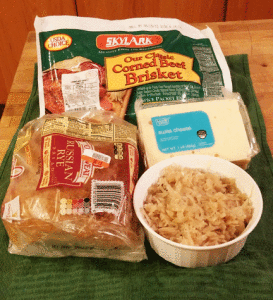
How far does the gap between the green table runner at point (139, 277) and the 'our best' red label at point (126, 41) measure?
2.10 ft

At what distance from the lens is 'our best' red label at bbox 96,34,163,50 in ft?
3.36

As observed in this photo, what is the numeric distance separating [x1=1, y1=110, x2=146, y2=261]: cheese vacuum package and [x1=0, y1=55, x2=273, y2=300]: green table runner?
0.02m

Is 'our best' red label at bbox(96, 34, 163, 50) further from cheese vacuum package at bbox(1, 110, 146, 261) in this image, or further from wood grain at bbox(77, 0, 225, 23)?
wood grain at bbox(77, 0, 225, 23)

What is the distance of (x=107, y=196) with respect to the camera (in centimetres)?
63

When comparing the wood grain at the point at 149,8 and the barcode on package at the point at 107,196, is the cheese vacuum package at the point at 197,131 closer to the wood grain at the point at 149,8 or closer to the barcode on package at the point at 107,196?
the barcode on package at the point at 107,196

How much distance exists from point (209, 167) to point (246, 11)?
1.21m

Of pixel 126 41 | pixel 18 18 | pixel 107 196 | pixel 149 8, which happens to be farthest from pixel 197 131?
pixel 18 18

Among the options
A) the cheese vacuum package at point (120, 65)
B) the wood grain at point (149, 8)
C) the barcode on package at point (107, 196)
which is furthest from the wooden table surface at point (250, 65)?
the barcode on package at point (107, 196)

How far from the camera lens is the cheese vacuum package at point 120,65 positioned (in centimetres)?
94

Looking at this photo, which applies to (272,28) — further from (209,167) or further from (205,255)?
(205,255)

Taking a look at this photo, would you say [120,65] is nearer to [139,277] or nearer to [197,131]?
[197,131]

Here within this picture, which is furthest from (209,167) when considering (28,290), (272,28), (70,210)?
(272,28)

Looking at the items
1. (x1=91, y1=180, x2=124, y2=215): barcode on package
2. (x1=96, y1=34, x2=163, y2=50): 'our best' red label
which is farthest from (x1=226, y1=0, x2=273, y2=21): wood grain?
(x1=91, y1=180, x2=124, y2=215): barcode on package

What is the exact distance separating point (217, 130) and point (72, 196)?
42cm
